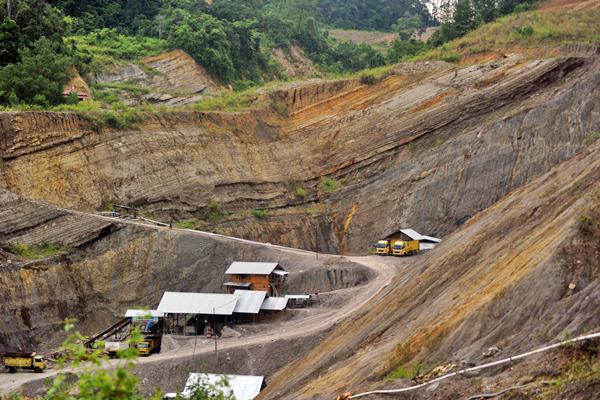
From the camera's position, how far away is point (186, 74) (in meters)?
66.3

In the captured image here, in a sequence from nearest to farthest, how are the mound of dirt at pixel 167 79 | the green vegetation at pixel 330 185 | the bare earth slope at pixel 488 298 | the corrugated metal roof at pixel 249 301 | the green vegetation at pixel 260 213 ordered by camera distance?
1. the bare earth slope at pixel 488 298
2. the corrugated metal roof at pixel 249 301
3. the green vegetation at pixel 260 213
4. the green vegetation at pixel 330 185
5. the mound of dirt at pixel 167 79

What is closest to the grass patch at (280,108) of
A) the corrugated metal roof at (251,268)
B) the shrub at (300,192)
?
the shrub at (300,192)

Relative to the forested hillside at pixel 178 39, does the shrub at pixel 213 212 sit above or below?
below

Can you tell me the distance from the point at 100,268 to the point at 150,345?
723 centimetres

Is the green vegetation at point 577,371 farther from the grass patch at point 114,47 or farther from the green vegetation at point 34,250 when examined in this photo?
the grass patch at point 114,47

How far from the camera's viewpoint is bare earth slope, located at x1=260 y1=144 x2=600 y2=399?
1866 centimetres

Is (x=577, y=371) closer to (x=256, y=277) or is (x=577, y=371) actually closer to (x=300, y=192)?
(x=256, y=277)

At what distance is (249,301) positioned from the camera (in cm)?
3791

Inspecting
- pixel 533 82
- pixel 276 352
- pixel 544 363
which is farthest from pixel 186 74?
pixel 544 363

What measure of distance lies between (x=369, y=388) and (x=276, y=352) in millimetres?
13964

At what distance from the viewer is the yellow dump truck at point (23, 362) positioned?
32.7 m

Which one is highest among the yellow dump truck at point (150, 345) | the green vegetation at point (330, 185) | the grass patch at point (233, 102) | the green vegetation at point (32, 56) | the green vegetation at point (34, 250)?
the green vegetation at point (32, 56)

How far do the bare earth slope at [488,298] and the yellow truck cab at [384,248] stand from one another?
49.6 feet

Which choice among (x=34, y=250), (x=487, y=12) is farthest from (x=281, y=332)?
(x=487, y=12)
